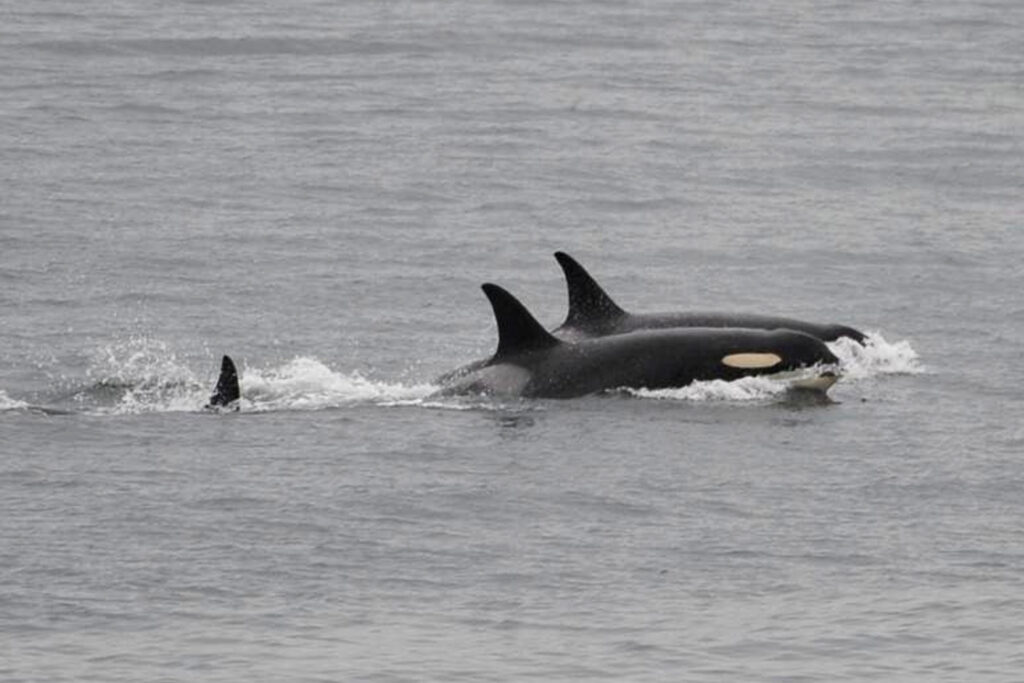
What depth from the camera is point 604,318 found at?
22281mm

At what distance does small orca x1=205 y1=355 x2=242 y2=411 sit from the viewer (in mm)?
20500

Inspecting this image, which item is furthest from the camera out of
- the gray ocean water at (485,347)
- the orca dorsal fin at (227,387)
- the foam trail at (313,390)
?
the foam trail at (313,390)

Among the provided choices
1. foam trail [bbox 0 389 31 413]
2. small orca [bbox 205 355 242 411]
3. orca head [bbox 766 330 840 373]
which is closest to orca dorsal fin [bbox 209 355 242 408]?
small orca [bbox 205 355 242 411]

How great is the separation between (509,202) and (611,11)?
1857 cm

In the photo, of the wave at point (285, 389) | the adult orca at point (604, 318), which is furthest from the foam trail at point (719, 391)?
the adult orca at point (604, 318)

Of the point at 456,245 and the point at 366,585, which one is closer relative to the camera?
the point at 366,585

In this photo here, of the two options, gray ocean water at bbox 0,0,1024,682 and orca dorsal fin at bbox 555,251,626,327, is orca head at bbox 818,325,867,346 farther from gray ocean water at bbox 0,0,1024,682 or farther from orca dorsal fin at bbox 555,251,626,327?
orca dorsal fin at bbox 555,251,626,327

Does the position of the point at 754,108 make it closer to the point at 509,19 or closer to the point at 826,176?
the point at 826,176

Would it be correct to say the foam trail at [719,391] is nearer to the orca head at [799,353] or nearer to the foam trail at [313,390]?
the orca head at [799,353]

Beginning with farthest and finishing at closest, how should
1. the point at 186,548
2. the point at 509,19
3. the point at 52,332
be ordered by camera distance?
the point at 509,19 < the point at 52,332 < the point at 186,548

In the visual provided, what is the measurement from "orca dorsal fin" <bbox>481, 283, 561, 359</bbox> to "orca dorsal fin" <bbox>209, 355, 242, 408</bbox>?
203 cm

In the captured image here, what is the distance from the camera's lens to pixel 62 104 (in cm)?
3912

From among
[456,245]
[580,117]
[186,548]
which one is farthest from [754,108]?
[186,548]

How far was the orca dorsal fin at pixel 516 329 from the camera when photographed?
2088 centimetres
